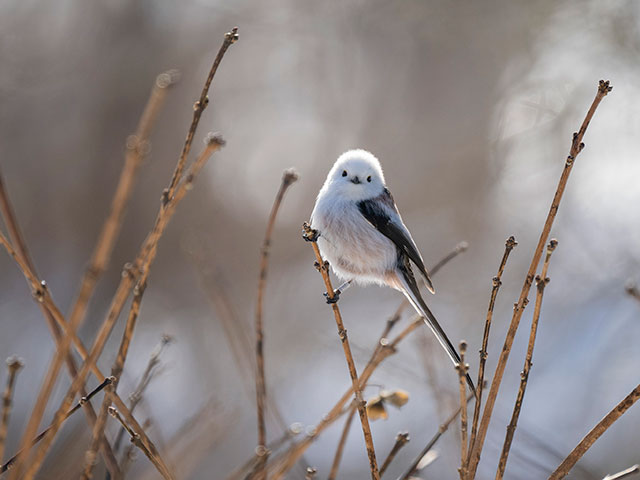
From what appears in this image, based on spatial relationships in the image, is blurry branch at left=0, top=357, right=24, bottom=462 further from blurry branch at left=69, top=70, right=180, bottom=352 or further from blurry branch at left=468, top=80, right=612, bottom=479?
blurry branch at left=468, top=80, right=612, bottom=479

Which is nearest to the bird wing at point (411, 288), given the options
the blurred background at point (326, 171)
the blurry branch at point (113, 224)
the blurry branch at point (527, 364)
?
the blurry branch at point (527, 364)

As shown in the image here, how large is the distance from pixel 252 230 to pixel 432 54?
2.16 m

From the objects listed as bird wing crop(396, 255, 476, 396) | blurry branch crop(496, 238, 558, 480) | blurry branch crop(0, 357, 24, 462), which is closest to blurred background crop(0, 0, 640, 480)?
bird wing crop(396, 255, 476, 396)

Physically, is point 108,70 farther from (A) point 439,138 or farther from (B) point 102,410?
(B) point 102,410

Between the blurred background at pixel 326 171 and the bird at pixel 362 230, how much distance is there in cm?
155

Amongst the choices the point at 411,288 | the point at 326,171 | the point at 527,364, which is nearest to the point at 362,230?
the point at 411,288

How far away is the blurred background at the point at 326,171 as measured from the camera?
3887 mm

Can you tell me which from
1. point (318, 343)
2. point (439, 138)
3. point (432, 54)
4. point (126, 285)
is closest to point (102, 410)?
point (126, 285)

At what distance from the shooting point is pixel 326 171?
4.83 m

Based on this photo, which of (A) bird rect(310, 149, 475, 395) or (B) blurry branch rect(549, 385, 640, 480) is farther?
(A) bird rect(310, 149, 475, 395)

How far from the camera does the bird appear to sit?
2055 millimetres

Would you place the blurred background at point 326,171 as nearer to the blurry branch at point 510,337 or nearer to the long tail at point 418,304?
the long tail at point 418,304

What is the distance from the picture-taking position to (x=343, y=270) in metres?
2.12

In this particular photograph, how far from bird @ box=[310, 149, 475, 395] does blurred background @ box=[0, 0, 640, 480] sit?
5.08 feet
